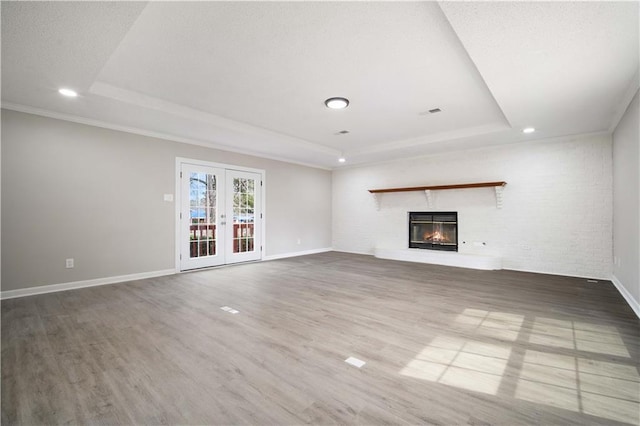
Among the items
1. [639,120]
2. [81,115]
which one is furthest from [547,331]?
[81,115]

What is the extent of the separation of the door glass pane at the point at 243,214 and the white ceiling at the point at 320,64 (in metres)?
1.67

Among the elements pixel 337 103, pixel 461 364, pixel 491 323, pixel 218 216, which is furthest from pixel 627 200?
pixel 218 216

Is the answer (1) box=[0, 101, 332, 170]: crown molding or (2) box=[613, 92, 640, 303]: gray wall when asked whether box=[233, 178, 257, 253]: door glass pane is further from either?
(2) box=[613, 92, 640, 303]: gray wall

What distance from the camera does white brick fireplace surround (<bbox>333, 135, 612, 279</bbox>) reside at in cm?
471

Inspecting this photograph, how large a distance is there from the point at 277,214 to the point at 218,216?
5.20 feet

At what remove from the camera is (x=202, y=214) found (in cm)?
549

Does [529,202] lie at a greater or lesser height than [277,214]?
greater

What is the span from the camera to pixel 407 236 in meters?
6.90

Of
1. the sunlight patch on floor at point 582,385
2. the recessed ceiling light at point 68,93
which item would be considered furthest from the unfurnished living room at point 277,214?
the recessed ceiling light at point 68,93

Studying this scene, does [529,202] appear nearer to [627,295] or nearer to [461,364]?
[627,295]

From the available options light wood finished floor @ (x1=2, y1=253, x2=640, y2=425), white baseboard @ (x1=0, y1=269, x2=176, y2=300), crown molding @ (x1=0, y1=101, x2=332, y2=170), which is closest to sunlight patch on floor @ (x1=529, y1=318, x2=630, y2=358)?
light wood finished floor @ (x1=2, y1=253, x2=640, y2=425)

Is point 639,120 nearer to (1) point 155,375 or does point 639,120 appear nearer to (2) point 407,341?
(2) point 407,341

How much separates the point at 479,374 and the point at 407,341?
1.97 feet

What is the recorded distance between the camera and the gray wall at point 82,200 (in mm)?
3658
